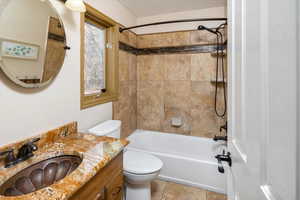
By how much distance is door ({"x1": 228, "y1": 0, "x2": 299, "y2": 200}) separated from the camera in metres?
0.35

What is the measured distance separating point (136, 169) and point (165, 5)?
226 centimetres

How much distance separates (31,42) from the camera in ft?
3.48

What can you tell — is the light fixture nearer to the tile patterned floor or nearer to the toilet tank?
the toilet tank

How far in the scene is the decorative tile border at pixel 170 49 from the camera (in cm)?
237

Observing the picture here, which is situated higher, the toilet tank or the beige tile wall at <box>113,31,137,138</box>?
the beige tile wall at <box>113,31,137,138</box>

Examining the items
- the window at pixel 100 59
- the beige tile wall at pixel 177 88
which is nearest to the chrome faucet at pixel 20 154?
the window at pixel 100 59

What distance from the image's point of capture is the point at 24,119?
1058 millimetres

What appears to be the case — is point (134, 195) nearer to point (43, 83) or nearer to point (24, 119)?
point (24, 119)

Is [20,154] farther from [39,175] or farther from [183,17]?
[183,17]

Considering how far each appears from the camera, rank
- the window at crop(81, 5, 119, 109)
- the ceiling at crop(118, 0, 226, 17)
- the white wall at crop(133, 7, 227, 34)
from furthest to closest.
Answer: the white wall at crop(133, 7, 227, 34) → the ceiling at crop(118, 0, 226, 17) → the window at crop(81, 5, 119, 109)

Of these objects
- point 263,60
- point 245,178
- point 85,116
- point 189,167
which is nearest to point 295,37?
point 263,60

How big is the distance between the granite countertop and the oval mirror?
18.4 inches

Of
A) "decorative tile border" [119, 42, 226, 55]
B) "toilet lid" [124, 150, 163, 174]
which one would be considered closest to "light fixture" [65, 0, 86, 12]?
"decorative tile border" [119, 42, 226, 55]

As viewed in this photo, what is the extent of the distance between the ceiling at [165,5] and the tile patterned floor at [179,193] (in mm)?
2532
